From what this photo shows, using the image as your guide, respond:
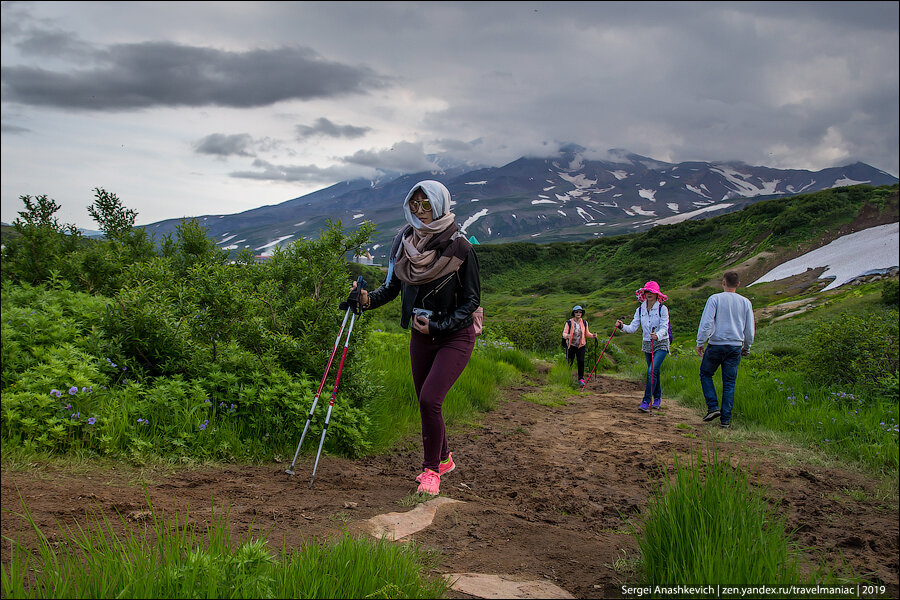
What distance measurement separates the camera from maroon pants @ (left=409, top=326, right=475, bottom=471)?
14.7 feet

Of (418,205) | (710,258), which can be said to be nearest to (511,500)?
(418,205)

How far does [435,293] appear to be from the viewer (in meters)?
4.45

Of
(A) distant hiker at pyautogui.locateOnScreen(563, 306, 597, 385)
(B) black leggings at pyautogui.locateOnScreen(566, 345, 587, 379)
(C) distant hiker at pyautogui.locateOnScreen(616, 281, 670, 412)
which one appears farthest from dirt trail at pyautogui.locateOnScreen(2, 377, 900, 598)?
(B) black leggings at pyautogui.locateOnScreen(566, 345, 587, 379)

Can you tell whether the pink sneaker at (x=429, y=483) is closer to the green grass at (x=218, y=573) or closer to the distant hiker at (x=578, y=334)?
the green grass at (x=218, y=573)

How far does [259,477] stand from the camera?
4457mm

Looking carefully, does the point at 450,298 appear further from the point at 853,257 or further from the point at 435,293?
the point at 853,257

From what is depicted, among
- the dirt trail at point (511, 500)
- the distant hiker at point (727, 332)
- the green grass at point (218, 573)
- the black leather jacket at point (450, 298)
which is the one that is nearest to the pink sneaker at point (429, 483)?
the dirt trail at point (511, 500)

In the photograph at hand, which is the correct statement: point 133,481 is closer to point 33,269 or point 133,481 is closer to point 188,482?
point 188,482

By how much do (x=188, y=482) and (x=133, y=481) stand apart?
0.35 m

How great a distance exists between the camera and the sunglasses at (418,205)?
4465 millimetres

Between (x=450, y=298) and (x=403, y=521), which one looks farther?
(x=450, y=298)

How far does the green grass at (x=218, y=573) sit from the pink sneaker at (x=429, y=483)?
6.06 feet

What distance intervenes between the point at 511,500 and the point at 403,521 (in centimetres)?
132

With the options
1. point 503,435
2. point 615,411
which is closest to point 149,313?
point 503,435
